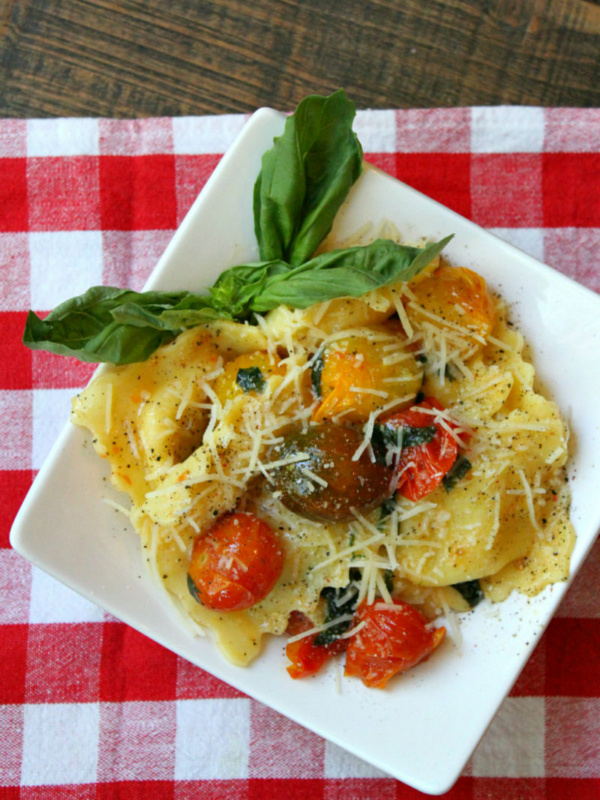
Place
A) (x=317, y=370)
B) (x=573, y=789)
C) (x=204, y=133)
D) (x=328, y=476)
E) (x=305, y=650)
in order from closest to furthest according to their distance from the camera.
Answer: (x=328, y=476), (x=317, y=370), (x=305, y=650), (x=573, y=789), (x=204, y=133)

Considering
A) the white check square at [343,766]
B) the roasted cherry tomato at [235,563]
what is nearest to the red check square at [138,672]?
the white check square at [343,766]

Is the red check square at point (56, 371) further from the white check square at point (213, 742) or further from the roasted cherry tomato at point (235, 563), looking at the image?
the white check square at point (213, 742)

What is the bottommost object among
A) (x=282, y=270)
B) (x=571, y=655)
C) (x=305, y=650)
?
(x=571, y=655)

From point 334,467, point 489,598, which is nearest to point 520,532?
point 489,598

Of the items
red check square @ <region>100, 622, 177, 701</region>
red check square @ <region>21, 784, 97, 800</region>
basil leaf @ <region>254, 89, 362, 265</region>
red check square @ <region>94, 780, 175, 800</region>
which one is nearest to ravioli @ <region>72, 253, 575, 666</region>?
basil leaf @ <region>254, 89, 362, 265</region>

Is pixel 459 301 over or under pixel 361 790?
over

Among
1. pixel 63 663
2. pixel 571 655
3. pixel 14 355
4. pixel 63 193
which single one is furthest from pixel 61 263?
pixel 571 655

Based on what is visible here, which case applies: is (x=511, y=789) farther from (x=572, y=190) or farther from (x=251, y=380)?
(x=572, y=190)
